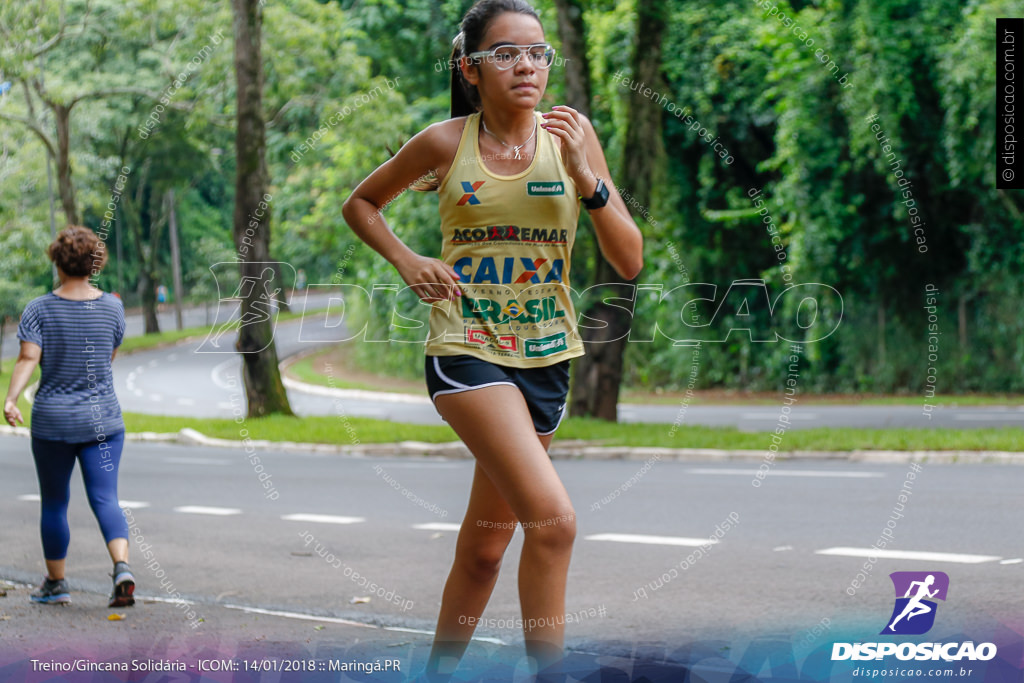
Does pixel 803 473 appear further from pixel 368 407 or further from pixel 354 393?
pixel 354 393

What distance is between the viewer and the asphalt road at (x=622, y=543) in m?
5.19

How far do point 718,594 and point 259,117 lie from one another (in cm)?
1230

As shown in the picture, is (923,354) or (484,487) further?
(923,354)

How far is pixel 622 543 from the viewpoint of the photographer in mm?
7105

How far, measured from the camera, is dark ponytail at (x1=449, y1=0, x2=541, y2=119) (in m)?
3.07

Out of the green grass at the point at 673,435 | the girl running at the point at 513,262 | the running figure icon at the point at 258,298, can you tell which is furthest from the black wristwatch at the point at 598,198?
the green grass at the point at 673,435

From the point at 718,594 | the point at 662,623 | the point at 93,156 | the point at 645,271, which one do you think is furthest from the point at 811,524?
the point at 93,156

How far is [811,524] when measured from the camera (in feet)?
24.8

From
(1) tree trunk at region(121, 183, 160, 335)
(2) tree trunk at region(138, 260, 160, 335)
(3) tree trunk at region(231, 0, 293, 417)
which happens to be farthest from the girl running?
(2) tree trunk at region(138, 260, 160, 335)

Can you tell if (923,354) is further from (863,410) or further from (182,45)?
(182,45)

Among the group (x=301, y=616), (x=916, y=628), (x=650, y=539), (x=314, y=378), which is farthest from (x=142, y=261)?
(x=916, y=628)

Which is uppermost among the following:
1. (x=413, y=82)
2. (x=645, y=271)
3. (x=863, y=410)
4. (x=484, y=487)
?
(x=413, y=82)

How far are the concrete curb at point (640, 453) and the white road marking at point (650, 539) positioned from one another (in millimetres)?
3184

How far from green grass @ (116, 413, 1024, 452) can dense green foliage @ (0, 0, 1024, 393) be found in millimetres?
2278
